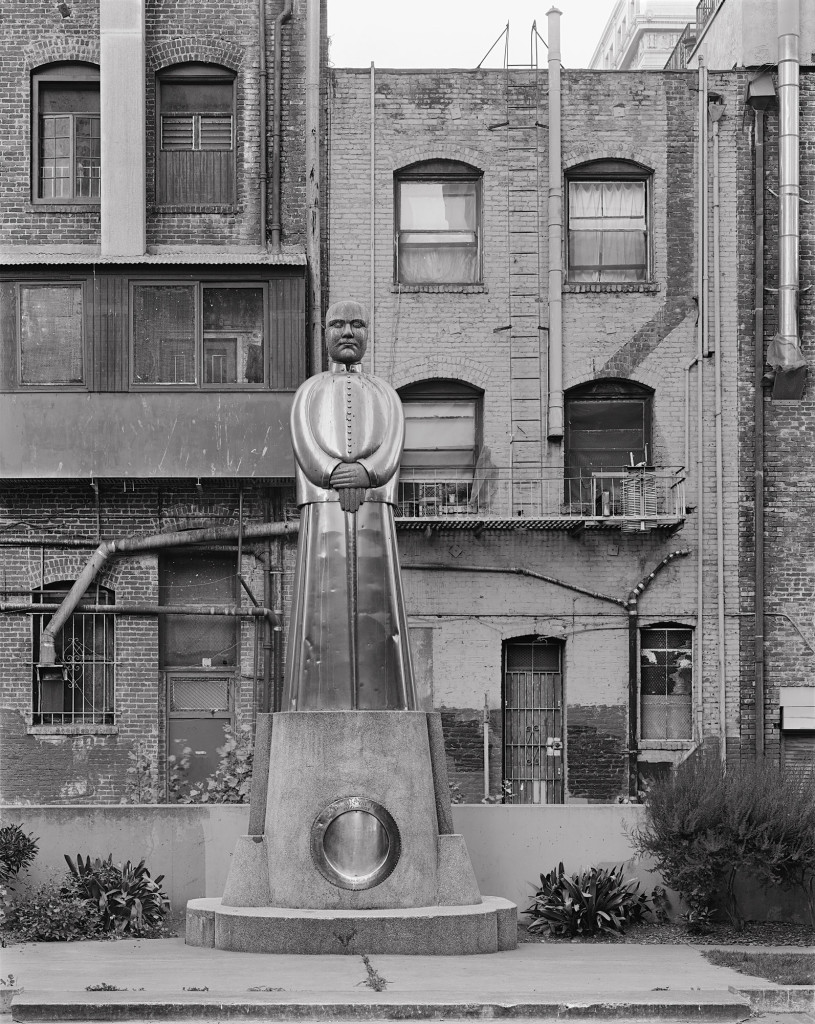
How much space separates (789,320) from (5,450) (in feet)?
38.6

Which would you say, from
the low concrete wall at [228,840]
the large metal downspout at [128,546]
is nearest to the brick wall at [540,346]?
the large metal downspout at [128,546]

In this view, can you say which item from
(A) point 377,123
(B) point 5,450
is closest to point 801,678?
(A) point 377,123

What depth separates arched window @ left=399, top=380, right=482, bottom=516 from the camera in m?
24.3

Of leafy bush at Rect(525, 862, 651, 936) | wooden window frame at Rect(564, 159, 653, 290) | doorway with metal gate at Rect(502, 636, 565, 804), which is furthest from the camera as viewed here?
wooden window frame at Rect(564, 159, 653, 290)

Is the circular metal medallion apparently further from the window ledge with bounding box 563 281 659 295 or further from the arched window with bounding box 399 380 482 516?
the window ledge with bounding box 563 281 659 295

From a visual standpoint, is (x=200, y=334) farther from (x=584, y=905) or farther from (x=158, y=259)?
(x=584, y=905)

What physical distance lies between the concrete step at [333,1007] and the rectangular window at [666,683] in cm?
1265

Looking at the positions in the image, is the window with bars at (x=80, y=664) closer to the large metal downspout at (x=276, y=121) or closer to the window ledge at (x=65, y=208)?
the window ledge at (x=65, y=208)

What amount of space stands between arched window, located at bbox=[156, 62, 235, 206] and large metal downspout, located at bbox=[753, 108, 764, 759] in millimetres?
8130

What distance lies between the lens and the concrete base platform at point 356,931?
13250 millimetres

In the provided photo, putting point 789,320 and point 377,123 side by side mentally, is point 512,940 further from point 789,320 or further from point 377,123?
point 377,123

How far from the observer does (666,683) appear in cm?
2402

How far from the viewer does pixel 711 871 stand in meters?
15.2

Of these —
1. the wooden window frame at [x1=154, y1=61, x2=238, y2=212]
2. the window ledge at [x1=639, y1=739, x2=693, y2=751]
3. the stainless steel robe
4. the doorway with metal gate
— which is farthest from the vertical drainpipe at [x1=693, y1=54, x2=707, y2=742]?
the stainless steel robe
